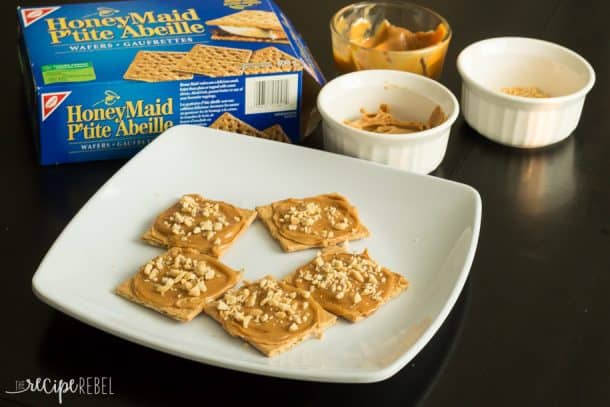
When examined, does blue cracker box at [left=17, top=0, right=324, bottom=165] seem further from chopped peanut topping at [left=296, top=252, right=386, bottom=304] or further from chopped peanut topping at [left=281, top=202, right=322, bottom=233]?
chopped peanut topping at [left=296, top=252, right=386, bottom=304]

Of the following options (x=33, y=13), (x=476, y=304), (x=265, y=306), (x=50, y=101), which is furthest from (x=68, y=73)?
(x=476, y=304)

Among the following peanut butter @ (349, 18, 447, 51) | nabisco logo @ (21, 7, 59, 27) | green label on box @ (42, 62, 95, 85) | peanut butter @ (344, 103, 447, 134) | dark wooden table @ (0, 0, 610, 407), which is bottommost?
dark wooden table @ (0, 0, 610, 407)

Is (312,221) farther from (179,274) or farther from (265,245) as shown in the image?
(179,274)

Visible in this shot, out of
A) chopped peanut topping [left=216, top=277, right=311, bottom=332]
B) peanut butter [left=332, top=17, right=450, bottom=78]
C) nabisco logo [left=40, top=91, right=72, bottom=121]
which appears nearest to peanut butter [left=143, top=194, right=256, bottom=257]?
chopped peanut topping [left=216, top=277, right=311, bottom=332]

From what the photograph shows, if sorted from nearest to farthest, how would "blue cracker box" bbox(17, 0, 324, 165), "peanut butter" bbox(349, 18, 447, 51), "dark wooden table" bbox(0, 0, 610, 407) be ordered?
"dark wooden table" bbox(0, 0, 610, 407), "blue cracker box" bbox(17, 0, 324, 165), "peanut butter" bbox(349, 18, 447, 51)

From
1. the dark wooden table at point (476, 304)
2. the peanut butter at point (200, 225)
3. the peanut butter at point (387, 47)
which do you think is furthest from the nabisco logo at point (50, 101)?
the peanut butter at point (387, 47)

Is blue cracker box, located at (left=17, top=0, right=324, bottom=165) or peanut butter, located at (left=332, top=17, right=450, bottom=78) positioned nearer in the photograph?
blue cracker box, located at (left=17, top=0, right=324, bottom=165)

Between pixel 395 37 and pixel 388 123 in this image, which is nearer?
pixel 388 123

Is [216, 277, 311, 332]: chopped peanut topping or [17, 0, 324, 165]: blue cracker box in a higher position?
[17, 0, 324, 165]: blue cracker box
